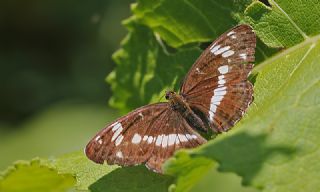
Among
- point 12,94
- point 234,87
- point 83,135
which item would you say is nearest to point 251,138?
point 234,87

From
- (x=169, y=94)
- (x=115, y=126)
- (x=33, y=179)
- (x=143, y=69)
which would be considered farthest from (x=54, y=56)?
(x=115, y=126)

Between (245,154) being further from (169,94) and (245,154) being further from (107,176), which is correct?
(169,94)

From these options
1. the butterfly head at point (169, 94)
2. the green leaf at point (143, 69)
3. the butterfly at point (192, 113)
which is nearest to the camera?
the butterfly at point (192, 113)

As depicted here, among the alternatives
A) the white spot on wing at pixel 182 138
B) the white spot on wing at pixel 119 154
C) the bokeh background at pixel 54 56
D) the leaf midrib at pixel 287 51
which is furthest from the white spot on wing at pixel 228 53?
the bokeh background at pixel 54 56

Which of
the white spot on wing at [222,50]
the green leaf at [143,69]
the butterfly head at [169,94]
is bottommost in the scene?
the butterfly head at [169,94]

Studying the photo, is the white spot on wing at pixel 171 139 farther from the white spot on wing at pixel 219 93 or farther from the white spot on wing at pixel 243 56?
the white spot on wing at pixel 243 56

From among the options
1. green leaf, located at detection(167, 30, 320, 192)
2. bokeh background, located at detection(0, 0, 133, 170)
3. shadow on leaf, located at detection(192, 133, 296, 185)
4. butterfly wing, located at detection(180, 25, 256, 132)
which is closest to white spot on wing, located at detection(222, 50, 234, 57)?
butterfly wing, located at detection(180, 25, 256, 132)
